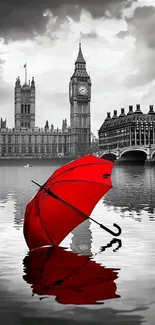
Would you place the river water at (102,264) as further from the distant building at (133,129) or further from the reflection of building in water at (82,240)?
the distant building at (133,129)

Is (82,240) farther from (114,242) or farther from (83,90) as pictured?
(83,90)

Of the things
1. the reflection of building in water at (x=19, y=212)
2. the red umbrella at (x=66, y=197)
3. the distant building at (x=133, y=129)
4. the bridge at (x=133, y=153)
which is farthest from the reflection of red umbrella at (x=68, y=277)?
the distant building at (x=133, y=129)

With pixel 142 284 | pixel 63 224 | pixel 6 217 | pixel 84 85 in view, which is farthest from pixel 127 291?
pixel 84 85

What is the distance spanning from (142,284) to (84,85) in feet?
520

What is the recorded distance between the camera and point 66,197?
28.5 ft

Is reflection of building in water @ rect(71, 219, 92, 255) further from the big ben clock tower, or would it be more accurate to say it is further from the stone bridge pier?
the big ben clock tower

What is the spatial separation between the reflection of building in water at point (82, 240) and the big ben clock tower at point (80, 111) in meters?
140

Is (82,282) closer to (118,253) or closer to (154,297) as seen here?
(154,297)

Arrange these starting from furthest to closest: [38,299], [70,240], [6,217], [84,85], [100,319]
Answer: [84,85] → [6,217] → [70,240] → [38,299] → [100,319]

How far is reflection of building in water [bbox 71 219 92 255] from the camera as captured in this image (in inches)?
387

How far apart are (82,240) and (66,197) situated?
269cm

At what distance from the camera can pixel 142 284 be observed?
707 cm

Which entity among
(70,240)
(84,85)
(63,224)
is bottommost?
(70,240)

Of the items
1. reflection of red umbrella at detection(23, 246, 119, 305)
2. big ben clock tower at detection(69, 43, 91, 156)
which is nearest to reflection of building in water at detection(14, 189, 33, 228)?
reflection of red umbrella at detection(23, 246, 119, 305)
